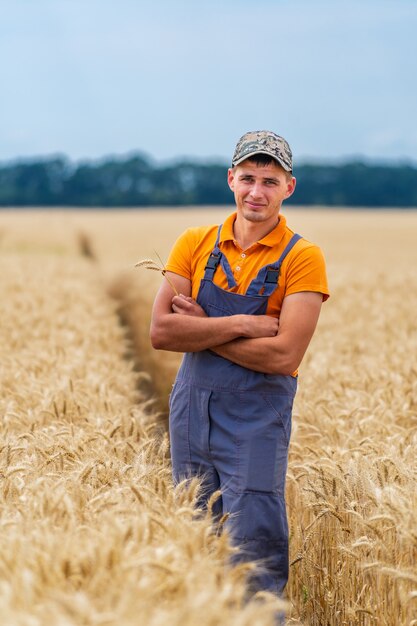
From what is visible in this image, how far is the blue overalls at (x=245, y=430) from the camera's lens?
397cm

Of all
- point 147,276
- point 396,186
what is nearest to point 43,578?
point 147,276

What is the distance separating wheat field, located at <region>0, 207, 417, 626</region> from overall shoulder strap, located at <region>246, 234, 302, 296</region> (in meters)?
1.00

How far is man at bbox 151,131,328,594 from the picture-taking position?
394 centimetres

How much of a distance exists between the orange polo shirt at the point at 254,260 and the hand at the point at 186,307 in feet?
0.37

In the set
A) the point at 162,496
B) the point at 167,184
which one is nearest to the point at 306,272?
the point at 162,496

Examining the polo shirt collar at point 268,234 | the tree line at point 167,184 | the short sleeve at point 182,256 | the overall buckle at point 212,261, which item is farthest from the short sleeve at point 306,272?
the tree line at point 167,184

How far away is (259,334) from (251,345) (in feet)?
0.24

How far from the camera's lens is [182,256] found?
168 inches

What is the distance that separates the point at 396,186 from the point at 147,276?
74834 millimetres

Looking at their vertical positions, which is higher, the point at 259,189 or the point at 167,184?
the point at 167,184

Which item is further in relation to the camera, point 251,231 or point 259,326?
point 251,231

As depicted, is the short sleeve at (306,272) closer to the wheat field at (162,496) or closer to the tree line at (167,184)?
the wheat field at (162,496)

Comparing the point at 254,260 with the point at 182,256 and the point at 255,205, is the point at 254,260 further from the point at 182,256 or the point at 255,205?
the point at 182,256

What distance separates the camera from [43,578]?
2.67 meters
